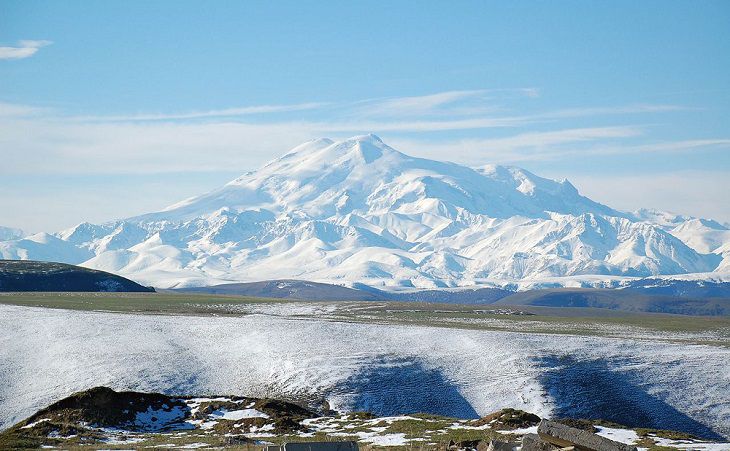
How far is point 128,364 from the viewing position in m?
77.5

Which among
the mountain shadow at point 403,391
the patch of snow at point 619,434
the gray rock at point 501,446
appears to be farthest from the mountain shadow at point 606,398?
the gray rock at point 501,446

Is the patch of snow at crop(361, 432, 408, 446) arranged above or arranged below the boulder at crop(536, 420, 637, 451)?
below

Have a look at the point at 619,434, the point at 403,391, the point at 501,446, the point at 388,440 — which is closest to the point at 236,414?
the point at 388,440

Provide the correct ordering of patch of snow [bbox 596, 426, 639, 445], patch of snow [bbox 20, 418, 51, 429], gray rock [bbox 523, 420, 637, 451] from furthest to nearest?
patch of snow [bbox 20, 418, 51, 429] < patch of snow [bbox 596, 426, 639, 445] < gray rock [bbox 523, 420, 637, 451]

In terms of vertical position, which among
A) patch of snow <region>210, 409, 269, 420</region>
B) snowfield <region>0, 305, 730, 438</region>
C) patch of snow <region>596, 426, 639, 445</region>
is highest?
snowfield <region>0, 305, 730, 438</region>

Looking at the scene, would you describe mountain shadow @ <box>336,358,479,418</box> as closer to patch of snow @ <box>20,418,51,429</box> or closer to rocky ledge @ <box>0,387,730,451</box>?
rocky ledge @ <box>0,387,730,451</box>

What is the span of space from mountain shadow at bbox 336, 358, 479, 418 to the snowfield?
0.15 metres

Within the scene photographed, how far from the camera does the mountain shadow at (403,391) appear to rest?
228ft

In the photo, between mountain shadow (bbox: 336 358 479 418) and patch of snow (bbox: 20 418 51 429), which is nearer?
patch of snow (bbox: 20 418 51 429)

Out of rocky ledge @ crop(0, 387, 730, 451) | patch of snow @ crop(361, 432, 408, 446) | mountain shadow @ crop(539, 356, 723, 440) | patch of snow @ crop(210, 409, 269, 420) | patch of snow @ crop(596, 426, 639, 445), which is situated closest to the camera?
patch of snow @ crop(361, 432, 408, 446)

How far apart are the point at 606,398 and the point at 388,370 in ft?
56.9

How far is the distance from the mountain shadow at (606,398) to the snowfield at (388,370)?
0.36 ft

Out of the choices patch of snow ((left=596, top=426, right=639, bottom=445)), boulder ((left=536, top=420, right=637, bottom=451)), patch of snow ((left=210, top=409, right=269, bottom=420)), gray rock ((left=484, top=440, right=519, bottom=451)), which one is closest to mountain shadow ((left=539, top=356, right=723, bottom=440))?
patch of snow ((left=596, top=426, right=639, bottom=445))

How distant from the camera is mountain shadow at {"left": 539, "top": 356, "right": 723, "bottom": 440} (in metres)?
67.2
